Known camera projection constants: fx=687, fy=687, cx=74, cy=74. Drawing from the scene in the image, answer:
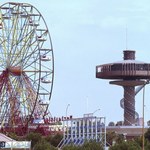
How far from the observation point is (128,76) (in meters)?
175

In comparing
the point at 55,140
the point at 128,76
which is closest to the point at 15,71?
the point at 55,140

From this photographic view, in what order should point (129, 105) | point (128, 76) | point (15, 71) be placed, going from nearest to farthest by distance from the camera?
1. point (15, 71)
2. point (128, 76)
3. point (129, 105)

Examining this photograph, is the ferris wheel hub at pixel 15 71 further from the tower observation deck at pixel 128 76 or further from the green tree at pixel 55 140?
the tower observation deck at pixel 128 76

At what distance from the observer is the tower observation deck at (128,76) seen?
6845 inches

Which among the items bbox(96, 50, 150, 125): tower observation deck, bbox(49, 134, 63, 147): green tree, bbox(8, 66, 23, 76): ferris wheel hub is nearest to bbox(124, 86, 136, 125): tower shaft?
bbox(96, 50, 150, 125): tower observation deck

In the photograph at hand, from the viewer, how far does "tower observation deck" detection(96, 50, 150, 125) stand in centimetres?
17388

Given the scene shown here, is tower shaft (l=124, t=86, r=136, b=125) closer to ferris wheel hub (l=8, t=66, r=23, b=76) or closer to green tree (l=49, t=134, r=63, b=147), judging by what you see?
green tree (l=49, t=134, r=63, b=147)

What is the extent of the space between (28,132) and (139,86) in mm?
80156

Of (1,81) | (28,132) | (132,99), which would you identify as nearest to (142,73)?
(132,99)

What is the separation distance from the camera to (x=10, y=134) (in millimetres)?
103000

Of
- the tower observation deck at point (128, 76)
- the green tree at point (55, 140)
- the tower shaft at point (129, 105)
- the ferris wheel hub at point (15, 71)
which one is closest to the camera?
the ferris wheel hub at point (15, 71)

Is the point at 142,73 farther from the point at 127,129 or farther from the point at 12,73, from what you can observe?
the point at 12,73

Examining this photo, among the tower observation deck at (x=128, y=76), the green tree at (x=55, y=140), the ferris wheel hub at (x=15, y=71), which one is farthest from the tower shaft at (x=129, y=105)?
the ferris wheel hub at (x=15, y=71)

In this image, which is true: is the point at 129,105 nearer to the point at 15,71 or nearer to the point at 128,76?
the point at 128,76
